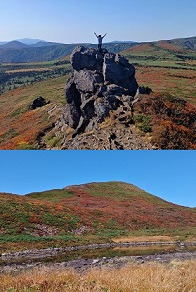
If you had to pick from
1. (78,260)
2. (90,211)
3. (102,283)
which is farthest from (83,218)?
(102,283)

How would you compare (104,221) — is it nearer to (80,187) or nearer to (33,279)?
(80,187)

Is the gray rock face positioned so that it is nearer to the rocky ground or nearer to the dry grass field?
the rocky ground

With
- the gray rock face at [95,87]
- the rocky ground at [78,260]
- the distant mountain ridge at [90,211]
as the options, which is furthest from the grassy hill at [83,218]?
the gray rock face at [95,87]

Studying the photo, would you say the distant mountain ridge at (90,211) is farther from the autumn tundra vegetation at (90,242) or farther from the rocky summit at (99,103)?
the rocky summit at (99,103)

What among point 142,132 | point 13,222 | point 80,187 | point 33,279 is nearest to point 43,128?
point 13,222

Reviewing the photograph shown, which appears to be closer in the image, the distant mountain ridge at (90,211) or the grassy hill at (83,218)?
the grassy hill at (83,218)

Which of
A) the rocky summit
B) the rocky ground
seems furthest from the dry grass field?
the rocky summit

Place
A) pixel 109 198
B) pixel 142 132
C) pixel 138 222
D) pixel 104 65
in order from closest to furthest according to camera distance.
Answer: pixel 142 132, pixel 104 65, pixel 138 222, pixel 109 198
